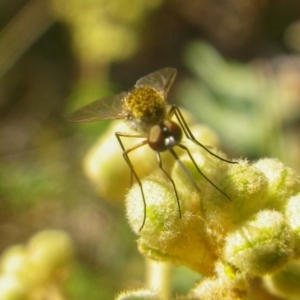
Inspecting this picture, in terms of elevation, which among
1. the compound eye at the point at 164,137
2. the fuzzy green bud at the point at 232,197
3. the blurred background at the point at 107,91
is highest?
the blurred background at the point at 107,91

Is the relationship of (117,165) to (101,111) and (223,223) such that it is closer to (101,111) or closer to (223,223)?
(101,111)

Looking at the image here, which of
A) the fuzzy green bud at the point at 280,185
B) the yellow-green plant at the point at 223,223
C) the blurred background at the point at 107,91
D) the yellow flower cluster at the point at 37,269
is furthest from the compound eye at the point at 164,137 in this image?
the blurred background at the point at 107,91

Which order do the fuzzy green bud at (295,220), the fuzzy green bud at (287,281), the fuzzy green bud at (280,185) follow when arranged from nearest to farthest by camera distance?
the fuzzy green bud at (295,220) < the fuzzy green bud at (280,185) < the fuzzy green bud at (287,281)

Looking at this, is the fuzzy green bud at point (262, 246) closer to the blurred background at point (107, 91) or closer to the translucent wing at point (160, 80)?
the translucent wing at point (160, 80)

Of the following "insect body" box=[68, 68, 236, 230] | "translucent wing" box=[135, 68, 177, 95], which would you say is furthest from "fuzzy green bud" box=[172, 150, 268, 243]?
"translucent wing" box=[135, 68, 177, 95]

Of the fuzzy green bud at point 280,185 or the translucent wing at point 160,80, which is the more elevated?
the translucent wing at point 160,80

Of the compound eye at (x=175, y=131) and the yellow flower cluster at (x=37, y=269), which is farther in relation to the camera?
the yellow flower cluster at (x=37, y=269)

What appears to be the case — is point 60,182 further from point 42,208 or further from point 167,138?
point 167,138
